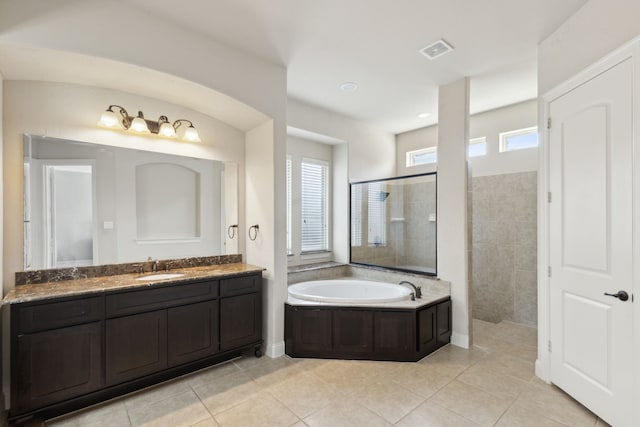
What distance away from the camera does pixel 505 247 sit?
13.5 feet

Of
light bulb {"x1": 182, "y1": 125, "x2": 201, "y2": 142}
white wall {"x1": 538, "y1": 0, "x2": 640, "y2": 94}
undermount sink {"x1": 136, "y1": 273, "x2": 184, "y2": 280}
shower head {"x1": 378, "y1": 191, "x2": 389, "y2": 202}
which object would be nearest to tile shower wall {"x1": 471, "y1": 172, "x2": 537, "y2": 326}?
shower head {"x1": 378, "y1": 191, "x2": 389, "y2": 202}

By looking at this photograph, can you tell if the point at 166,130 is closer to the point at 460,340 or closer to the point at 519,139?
the point at 460,340

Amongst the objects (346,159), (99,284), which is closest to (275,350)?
(99,284)

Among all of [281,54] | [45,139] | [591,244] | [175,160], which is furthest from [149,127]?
[591,244]

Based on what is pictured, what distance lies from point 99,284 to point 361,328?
2.28m

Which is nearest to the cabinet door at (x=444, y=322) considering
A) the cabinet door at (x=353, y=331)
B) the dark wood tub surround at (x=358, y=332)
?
the dark wood tub surround at (x=358, y=332)

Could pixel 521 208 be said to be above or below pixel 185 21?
below

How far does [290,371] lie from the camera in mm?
2756

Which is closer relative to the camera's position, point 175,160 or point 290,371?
point 290,371

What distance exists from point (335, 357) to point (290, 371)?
0.49 m

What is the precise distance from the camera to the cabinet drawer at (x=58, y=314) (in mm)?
1916

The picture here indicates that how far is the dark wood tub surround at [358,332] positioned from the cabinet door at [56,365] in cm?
162

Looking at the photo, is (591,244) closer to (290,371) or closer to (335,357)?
(335,357)

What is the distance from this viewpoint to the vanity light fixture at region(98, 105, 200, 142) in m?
2.54
